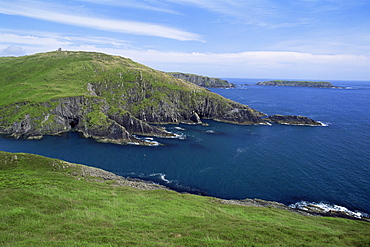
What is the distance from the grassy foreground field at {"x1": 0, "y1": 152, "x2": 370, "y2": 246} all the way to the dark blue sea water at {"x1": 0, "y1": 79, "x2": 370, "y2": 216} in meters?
16.9

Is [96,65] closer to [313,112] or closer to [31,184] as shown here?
[31,184]

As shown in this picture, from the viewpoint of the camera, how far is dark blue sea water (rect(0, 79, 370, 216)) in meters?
58.0

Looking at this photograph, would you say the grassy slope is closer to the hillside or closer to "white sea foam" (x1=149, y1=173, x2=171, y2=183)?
the hillside

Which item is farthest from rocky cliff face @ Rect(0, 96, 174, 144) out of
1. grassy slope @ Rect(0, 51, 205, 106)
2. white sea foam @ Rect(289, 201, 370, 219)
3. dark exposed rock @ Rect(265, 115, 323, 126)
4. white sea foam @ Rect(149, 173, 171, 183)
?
dark exposed rock @ Rect(265, 115, 323, 126)

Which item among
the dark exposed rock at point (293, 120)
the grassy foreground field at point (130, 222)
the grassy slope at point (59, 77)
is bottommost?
the grassy foreground field at point (130, 222)

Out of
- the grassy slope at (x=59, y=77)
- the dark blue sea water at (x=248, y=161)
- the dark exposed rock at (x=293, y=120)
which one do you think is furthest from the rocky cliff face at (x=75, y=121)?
the dark exposed rock at (x=293, y=120)

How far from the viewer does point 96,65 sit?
17300cm

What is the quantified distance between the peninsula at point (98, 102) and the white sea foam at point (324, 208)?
65.2m

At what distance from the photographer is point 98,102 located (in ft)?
396

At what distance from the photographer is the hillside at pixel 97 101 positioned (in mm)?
102062

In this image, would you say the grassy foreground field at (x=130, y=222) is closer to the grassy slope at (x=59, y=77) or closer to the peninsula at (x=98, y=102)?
the peninsula at (x=98, y=102)

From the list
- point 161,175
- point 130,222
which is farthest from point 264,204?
point 130,222

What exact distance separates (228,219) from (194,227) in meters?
8.87

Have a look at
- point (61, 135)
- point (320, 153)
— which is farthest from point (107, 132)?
point (320, 153)
